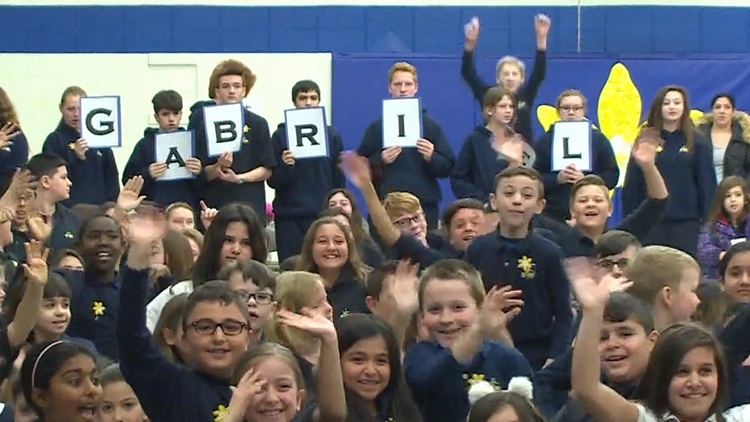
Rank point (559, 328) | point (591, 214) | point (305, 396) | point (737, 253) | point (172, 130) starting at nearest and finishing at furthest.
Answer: point (305, 396), point (737, 253), point (559, 328), point (591, 214), point (172, 130)

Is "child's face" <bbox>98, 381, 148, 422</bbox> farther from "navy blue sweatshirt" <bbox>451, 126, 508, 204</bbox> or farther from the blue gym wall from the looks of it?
the blue gym wall

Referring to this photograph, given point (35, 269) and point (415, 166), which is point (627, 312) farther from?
point (415, 166)

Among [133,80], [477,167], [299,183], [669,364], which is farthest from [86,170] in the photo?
[669,364]

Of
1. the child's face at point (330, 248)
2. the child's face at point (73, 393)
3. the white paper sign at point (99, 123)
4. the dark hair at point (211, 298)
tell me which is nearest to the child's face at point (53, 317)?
the child's face at point (73, 393)

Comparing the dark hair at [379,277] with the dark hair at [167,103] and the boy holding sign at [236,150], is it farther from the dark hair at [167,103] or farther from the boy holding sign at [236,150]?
the dark hair at [167,103]

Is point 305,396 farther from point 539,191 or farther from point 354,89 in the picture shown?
point 354,89

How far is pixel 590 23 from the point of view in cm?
1320

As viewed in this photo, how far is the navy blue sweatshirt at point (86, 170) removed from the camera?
9219 millimetres

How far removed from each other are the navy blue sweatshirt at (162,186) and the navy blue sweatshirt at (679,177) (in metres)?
2.71

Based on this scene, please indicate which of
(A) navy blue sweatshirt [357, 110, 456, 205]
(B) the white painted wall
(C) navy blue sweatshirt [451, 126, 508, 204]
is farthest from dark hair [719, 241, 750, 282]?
(B) the white painted wall

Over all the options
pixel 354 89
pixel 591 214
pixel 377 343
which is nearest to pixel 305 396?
pixel 377 343

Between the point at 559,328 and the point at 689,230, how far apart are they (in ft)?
10.8

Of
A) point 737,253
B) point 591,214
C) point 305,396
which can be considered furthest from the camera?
point 591,214

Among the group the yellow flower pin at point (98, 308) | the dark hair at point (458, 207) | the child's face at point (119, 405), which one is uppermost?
the dark hair at point (458, 207)
